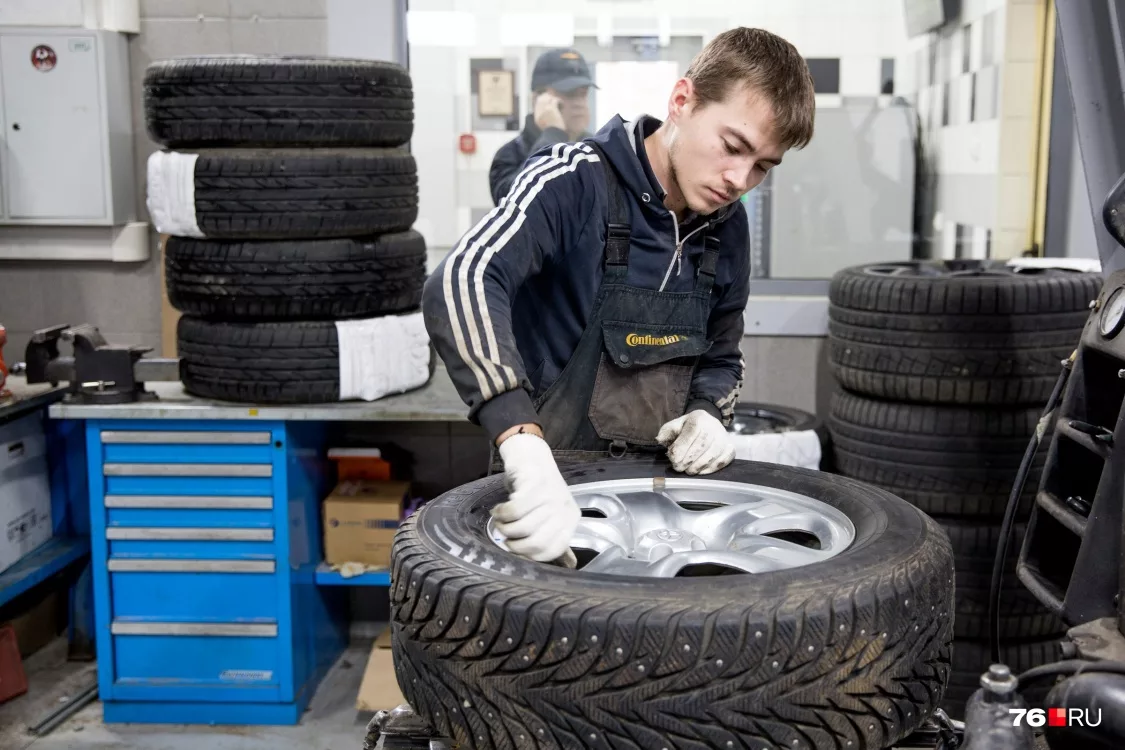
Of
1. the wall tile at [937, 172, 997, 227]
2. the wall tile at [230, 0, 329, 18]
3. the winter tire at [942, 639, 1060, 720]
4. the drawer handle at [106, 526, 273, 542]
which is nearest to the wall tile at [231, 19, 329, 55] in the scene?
the wall tile at [230, 0, 329, 18]

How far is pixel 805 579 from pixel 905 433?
1.89 meters

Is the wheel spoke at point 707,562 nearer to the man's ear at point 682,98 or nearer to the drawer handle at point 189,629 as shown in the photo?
the man's ear at point 682,98

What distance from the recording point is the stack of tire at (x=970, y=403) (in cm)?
288

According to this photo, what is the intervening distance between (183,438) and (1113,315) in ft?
7.73

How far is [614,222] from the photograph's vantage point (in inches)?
72.7

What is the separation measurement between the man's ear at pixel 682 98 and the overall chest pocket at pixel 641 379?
0.38 metres

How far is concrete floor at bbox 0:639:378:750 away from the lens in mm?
3051

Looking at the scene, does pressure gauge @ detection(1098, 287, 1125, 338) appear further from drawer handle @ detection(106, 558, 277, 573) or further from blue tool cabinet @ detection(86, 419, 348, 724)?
drawer handle @ detection(106, 558, 277, 573)

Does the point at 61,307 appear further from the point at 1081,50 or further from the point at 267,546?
the point at 1081,50

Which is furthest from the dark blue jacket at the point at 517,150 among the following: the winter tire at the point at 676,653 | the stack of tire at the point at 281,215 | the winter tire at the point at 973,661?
the winter tire at the point at 676,653

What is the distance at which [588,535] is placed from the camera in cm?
170

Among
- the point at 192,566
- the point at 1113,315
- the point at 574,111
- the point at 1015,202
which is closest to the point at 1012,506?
the point at 1113,315

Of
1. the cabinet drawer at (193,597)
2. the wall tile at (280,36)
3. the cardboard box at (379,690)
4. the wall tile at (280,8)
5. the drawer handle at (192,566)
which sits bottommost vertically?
the cardboard box at (379,690)

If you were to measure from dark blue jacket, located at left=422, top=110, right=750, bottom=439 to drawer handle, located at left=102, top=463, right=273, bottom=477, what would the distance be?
1.37m
